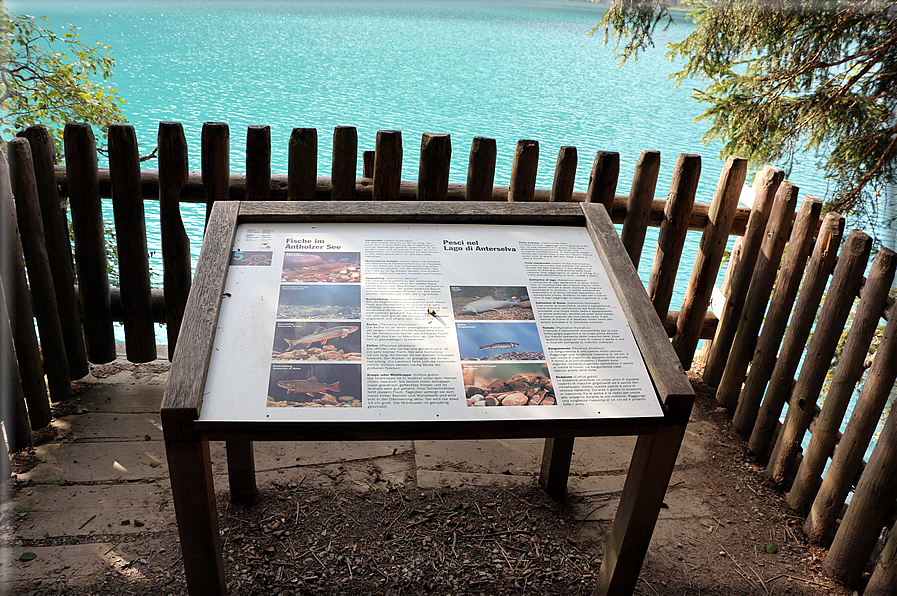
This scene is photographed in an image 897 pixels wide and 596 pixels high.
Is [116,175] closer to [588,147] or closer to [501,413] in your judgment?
[501,413]

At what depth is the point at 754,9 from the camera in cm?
493

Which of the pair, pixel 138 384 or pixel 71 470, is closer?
pixel 71 470

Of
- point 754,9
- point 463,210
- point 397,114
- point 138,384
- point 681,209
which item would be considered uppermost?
point 754,9

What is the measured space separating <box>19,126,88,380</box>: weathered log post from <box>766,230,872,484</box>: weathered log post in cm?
343

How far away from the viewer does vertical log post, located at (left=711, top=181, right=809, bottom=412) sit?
2.92 meters

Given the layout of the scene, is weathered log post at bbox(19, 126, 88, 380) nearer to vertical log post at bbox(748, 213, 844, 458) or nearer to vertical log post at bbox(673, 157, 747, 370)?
vertical log post at bbox(673, 157, 747, 370)

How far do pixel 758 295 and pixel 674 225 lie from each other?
1.77ft

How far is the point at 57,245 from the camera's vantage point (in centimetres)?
292

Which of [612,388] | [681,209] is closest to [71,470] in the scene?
[612,388]

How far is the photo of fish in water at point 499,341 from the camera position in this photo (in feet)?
5.41

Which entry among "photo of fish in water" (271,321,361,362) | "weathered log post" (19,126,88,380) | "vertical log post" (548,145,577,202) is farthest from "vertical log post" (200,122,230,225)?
"vertical log post" (548,145,577,202)

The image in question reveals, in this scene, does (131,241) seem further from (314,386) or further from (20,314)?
(314,386)

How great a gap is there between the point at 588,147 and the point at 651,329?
13.0m

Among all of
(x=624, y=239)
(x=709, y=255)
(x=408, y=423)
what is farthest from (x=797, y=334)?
(x=408, y=423)
